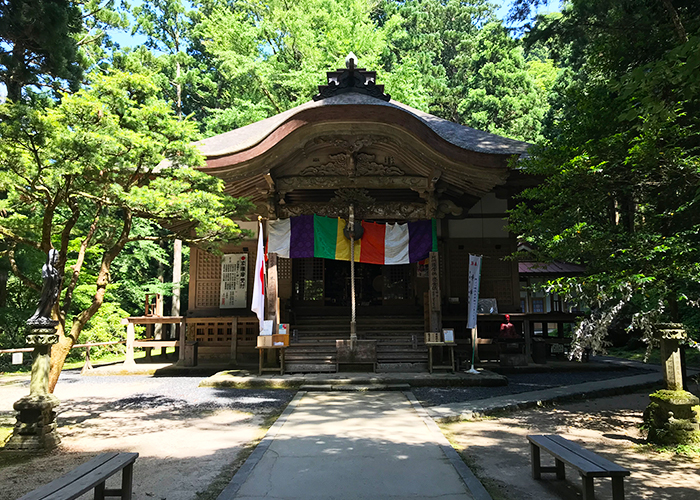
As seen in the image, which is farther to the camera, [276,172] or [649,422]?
[276,172]

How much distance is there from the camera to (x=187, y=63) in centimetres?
2405

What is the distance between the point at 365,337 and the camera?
38.4 feet

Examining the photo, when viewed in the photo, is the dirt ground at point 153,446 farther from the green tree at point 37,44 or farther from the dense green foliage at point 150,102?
the green tree at point 37,44

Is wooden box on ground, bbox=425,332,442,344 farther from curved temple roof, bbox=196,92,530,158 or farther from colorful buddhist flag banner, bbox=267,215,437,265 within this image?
curved temple roof, bbox=196,92,530,158

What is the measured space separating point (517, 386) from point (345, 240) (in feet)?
15.9

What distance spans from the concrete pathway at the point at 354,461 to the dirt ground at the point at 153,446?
0.37 meters

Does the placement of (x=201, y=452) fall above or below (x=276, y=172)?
below

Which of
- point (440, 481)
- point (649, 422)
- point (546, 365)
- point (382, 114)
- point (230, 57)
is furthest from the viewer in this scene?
point (230, 57)

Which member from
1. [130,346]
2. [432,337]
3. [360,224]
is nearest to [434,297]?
[432,337]

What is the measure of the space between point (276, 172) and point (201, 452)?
6.93m

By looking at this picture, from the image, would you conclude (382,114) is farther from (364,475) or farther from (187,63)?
(187,63)

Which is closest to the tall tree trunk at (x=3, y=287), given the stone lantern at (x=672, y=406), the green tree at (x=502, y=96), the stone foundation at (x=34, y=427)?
the stone foundation at (x=34, y=427)

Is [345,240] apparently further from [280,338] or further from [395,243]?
[280,338]

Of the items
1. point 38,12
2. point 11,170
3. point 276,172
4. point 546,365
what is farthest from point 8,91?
point 546,365
